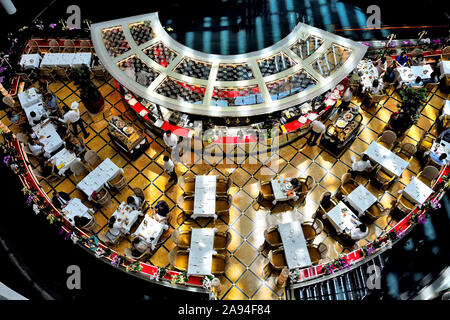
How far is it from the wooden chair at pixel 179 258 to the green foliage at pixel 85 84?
5.54 m

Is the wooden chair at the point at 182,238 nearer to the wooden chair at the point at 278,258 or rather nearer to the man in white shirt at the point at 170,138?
the wooden chair at the point at 278,258

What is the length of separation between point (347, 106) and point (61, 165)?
9.19 meters

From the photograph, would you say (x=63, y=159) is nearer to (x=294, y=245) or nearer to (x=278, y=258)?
(x=278, y=258)

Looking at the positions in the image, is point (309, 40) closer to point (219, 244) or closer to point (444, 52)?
point (444, 52)

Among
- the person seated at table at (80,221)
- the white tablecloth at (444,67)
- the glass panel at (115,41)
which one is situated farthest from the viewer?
the white tablecloth at (444,67)

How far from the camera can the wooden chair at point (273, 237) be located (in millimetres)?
8734

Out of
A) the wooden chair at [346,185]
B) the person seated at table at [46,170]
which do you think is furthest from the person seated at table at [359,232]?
the person seated at table at [46,170]

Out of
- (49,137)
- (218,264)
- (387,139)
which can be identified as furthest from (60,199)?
(387,139)

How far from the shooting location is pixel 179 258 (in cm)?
864

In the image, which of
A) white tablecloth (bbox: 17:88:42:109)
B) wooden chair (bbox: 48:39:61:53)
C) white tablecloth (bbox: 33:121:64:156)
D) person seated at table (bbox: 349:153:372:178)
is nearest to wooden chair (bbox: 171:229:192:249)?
white tablecloth (bbox: 33:121:64:156)

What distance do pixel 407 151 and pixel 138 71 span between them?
8.41 m

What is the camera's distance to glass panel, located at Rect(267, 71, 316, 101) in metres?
9.33

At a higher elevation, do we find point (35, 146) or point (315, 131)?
point (315, 131)

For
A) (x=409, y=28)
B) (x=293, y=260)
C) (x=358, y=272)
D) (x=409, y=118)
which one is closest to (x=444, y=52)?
(x=409, y=28)
